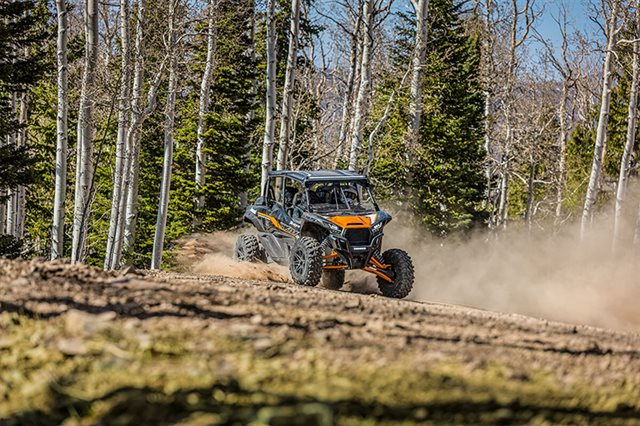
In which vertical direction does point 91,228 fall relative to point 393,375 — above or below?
below

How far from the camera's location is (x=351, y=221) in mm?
12711

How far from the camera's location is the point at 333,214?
13141mm

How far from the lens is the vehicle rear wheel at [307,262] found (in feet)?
40.8

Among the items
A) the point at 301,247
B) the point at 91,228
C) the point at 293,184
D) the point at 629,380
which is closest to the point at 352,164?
the point at 293,184

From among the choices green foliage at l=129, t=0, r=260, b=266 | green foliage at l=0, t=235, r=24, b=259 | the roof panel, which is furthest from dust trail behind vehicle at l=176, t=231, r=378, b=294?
green foliage at l=129, t=0, r=260, b=266

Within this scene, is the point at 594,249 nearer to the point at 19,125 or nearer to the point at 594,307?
the point at 594,307

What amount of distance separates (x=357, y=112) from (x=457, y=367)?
17.8 metres

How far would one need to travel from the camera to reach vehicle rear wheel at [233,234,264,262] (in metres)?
15.0

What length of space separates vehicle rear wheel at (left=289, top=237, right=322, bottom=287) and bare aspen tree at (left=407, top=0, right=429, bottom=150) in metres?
12.9

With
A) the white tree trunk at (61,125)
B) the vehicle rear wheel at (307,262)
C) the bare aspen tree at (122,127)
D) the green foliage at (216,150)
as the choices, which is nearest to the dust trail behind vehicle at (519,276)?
the vehicle rear wheel at (307,262)

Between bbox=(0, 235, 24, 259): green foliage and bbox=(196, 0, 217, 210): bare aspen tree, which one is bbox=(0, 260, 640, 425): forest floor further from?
bbox=(196, 0, 217, 210): bare aspen tree

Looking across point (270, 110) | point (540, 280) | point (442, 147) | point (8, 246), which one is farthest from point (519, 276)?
point (442, 147)

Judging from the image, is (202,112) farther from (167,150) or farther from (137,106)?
(137,106)

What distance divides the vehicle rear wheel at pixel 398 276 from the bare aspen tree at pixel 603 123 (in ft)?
39.2
